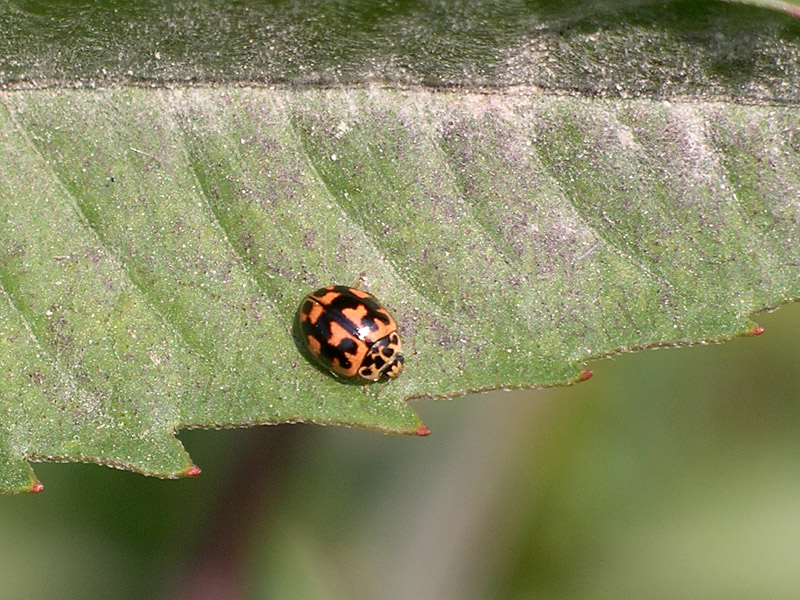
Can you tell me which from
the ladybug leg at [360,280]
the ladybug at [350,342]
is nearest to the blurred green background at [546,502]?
the ladybug at [350,342]

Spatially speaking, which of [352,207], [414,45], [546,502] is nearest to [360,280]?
[352,207]

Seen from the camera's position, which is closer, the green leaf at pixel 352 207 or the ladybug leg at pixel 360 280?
the green leaf at pixel 352 207

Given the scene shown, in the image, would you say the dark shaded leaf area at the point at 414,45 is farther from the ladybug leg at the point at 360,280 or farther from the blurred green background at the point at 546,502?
the blurred green background at the point at 546,502

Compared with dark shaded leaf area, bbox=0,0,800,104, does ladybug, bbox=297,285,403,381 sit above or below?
below

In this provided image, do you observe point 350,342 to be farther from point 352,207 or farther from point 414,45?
point 414,45

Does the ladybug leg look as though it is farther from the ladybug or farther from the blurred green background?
the blurred green background

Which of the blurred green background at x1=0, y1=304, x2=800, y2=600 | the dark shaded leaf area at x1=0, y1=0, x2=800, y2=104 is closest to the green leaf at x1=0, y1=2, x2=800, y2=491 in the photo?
the dark shaded leaf area at x1=0, y1=0, x2=800, y2=104
